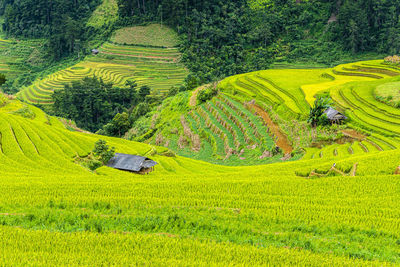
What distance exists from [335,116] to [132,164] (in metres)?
15.0

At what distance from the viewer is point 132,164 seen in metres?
16.2

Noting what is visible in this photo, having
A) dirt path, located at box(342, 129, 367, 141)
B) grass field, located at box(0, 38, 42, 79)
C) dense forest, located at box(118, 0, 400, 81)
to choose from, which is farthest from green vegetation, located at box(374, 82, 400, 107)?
A: grass field, located at box(0, 38, 42, 79)

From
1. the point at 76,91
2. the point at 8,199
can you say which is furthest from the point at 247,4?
the point at 8,199

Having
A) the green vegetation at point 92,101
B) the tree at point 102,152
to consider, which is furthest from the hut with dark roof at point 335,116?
the green vegetation at point 92,101

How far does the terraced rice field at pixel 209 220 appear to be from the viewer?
5.84 m

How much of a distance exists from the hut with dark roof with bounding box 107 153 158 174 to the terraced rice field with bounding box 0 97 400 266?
14.6ft

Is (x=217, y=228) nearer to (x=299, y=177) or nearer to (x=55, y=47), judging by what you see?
(x=299, y=177)

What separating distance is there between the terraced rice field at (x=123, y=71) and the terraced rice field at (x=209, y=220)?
38764mm

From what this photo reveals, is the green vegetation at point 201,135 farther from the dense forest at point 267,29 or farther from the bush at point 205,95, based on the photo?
the dense forest at point 267,29

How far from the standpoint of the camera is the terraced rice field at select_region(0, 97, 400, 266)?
5.84 m

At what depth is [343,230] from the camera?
730cm

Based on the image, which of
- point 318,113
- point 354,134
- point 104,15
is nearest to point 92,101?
point 104,15

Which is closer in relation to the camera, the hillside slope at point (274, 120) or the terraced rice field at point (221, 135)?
the hillside slope at point (274, 120)

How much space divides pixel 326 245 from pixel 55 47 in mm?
69092
